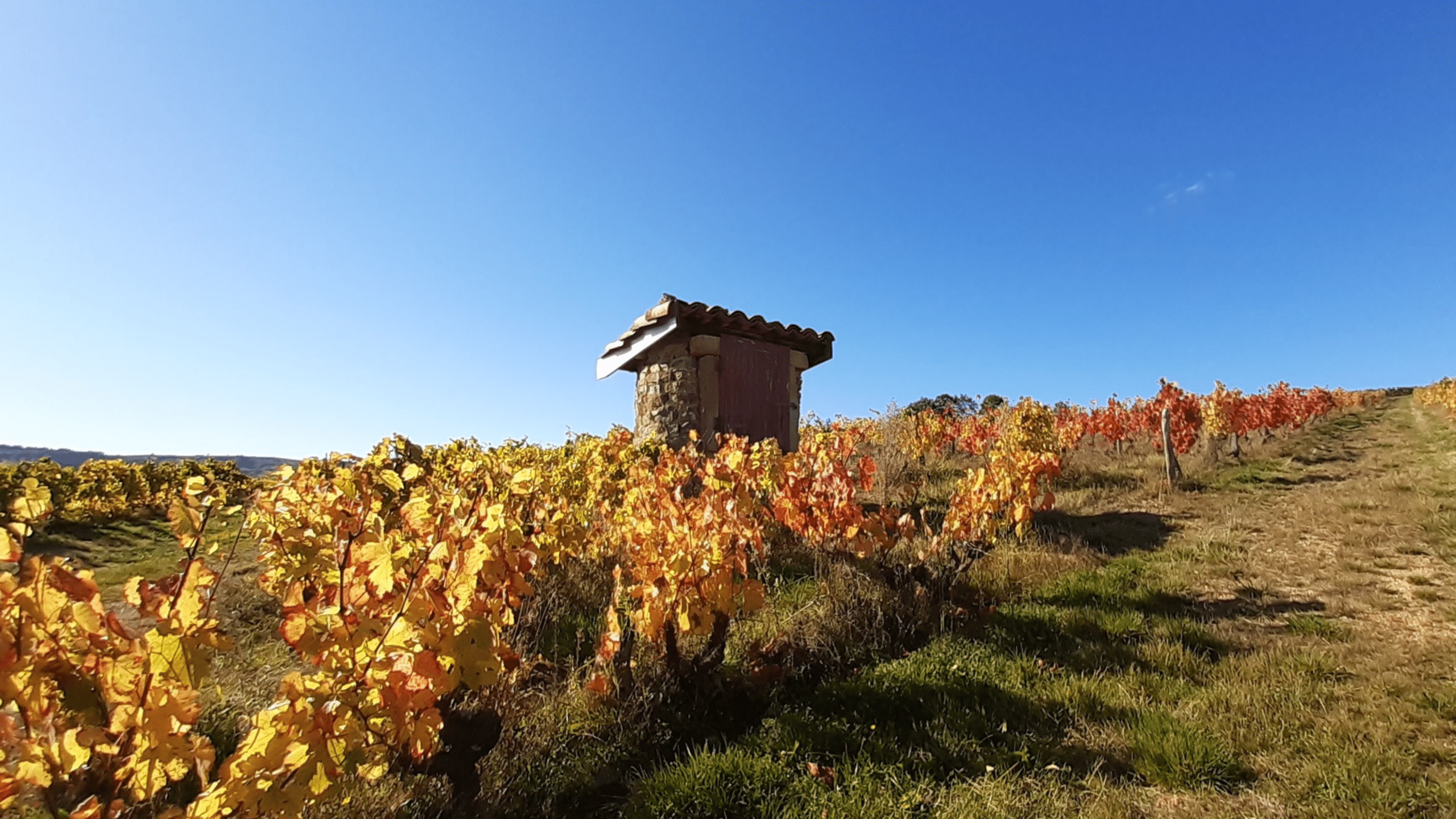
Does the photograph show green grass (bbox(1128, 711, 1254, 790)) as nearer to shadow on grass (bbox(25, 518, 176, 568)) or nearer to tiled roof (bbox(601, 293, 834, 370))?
tiled roof (bbox(601, 293, 834, 370))

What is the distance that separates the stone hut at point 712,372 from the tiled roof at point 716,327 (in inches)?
0.4

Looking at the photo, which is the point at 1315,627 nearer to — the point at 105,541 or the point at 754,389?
the point at 754,389

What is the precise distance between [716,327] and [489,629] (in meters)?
6.52

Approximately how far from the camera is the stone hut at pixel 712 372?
786 centimetres

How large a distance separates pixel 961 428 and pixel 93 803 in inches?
602

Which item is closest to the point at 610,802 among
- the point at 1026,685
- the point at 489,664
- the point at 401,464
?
the point at 489,664

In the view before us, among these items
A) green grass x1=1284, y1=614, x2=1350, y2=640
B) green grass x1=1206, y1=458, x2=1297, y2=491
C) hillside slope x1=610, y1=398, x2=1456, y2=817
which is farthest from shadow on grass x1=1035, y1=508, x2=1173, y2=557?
green grass x1=1206, y1=458, x2=1297, y2=491

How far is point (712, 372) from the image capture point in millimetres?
7891

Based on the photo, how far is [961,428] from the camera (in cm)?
1486

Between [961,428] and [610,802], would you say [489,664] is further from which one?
[961,428]

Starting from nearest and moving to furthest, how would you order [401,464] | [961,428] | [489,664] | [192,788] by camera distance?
[489,664]
[192,788]
[401,464]
[961,428]

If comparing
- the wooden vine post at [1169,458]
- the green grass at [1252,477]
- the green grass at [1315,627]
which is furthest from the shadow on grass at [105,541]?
the green grass at [1252,477]

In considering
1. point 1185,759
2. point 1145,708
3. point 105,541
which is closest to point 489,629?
point 1185,759

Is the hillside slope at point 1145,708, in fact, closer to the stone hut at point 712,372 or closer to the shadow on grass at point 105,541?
the stone hut at point 712,372
